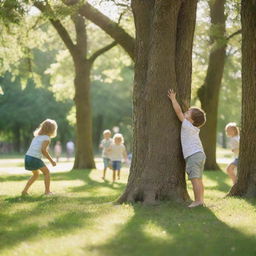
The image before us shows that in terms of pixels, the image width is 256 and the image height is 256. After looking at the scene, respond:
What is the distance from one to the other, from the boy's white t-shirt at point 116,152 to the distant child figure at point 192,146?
9.22m

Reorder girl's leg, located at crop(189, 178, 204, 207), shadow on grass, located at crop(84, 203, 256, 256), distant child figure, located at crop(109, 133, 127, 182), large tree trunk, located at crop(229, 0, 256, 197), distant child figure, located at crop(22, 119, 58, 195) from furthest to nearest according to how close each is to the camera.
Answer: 1. distant child figure, located at crop(109, 133, 127, 182)
2. distant child figure, located at crop(22, 119, 58, 195)
3. large tree trunk, located at crop(229, 0, 256, 197)
4. girl's leg, located at crop(189, 178, 204, 207)
5. shadow on grass, located at crop(84, 203, 256, 256)

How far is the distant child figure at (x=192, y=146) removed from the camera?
9.50 m

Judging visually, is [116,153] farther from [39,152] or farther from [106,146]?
[39,152]

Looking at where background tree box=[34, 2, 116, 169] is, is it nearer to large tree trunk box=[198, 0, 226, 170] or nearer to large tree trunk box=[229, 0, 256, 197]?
large tree trunk box=[198, 0, 226, 170]

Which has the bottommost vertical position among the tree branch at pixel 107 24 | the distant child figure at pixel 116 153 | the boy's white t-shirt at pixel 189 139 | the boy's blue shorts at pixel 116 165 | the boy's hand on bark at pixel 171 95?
the boy's blue shorts at pixel 116 165

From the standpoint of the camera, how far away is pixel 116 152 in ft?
62.2

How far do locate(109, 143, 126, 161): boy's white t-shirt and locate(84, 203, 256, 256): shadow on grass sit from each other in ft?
34.2

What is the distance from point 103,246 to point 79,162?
19910 millimetres

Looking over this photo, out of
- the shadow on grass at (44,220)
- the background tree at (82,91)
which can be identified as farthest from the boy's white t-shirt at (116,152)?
the shadow on grass at (44,220)

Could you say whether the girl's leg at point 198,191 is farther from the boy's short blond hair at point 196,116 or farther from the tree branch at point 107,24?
the tree branch at point 107,24

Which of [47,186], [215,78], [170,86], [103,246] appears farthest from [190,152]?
[215,78]

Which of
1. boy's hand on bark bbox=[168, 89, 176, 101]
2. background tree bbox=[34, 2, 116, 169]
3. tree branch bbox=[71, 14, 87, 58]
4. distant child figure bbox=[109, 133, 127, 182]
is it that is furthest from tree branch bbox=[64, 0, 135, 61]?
boy's hand on bark bbox=[168, 89, 176, 101]

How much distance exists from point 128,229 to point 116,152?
11596 millimetres

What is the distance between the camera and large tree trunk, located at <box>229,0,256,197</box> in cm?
1069
